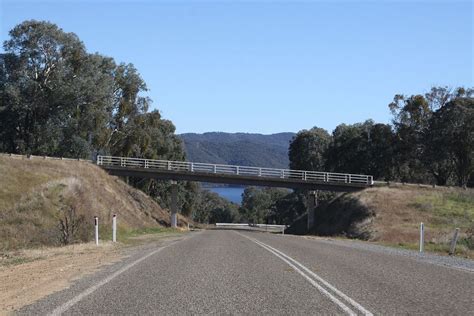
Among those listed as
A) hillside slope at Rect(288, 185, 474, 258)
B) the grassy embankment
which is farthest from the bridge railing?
hillside slope at Rect(288, 185, 474, 258)

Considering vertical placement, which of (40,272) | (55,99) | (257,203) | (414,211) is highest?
(55,99)

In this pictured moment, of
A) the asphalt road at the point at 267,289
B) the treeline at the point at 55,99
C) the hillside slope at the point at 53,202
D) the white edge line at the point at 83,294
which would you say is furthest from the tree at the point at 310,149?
the white edge line at the point at 83,294

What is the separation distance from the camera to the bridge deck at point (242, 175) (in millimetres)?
65125

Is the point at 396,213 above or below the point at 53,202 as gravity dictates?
below

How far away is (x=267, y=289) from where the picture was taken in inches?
417

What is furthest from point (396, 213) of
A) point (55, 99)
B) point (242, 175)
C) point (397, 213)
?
point (55, 99)

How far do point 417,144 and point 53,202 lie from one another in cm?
5611

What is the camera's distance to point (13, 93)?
2586 inches

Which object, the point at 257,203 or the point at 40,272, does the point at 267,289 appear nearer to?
the point at 40,272

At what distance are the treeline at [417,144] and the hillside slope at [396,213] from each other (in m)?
14.1

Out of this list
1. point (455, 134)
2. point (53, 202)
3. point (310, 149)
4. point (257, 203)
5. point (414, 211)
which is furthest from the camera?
point (257, 203)

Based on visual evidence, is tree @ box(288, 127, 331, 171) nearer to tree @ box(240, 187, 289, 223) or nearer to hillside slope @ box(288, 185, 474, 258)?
hillside slope @ box(288, 185, 474, 258)

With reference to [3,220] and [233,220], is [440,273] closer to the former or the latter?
[3,220]

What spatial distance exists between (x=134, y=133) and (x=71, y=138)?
10.3 m
